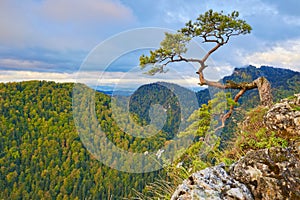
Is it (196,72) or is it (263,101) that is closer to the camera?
(263,101)

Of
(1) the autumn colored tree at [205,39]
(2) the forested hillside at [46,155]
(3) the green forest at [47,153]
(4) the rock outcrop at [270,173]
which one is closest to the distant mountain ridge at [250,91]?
(1) the autumn colored tree at [205,39]

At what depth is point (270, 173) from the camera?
2176 millimetres

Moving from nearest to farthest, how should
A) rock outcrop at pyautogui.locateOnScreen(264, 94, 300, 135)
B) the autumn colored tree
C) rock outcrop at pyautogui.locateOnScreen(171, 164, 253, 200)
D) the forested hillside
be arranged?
1. rock outcrop at pyautogui.locateOnScreen(171, 164, 253, 200)
2. rock outcrop at pyautogui.locateOnScreen(264, 94, 300, 135)
3. the autumn colored tree
4. the forested hillside

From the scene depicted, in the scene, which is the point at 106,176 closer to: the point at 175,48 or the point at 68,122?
the point at 68,122

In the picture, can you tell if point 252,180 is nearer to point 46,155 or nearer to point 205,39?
point 205,39

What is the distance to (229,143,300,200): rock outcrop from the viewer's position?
2.08 metres

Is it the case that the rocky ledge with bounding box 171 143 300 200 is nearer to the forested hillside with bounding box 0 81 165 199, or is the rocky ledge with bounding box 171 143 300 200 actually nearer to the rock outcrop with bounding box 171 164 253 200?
the rock outcrop with bounding box 171 164 253 200

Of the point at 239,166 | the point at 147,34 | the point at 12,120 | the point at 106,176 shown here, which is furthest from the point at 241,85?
the point at 12,120

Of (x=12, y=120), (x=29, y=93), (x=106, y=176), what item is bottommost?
(x=106, y=176)

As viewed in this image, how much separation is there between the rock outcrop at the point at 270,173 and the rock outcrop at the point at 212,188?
0.29 ft

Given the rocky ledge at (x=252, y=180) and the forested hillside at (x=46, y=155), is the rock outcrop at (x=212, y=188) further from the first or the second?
the forested hillside at (x=46, y=155)

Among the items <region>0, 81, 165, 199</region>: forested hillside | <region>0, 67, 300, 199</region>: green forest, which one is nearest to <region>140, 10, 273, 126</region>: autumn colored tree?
<region>0, 67, 300, 199</region>: green forest

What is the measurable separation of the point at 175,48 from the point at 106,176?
54.0 meters

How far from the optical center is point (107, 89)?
577 centimetres
